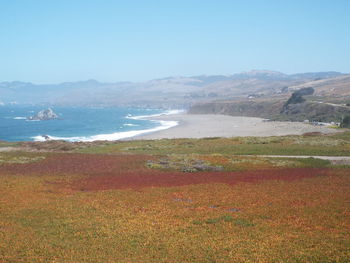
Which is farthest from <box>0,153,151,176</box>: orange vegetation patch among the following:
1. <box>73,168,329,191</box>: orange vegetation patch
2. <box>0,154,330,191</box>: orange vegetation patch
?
<box>73,168,329,191</box>: orange vegetation patch

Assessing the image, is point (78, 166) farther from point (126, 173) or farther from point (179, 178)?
point (179, 178)

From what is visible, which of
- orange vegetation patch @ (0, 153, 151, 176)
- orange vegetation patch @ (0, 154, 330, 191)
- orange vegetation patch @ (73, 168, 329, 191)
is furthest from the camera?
orange vegetation patch @ (0, 153, 151, 176)

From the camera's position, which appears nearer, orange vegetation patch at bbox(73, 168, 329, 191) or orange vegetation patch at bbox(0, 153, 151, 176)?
orange vegetation patch at bbox(73, 168, 329, 191)

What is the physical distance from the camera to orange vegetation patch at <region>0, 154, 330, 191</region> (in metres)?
32.6

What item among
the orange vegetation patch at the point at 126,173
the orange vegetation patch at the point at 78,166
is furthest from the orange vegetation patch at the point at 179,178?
the orange vegetation patch at the point at 78,166

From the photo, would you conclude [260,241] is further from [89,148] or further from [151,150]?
[89,148]

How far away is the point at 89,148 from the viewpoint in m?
68.2

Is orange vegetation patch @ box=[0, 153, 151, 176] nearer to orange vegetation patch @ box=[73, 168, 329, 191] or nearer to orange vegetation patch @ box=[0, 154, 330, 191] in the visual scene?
orange vegetation patch @ box=[0, 154, 330, 191]

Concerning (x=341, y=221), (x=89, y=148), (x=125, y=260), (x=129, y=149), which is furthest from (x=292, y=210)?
(x=89, y=148)

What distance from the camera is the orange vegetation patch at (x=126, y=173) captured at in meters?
32.6

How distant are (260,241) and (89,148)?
5481 cm

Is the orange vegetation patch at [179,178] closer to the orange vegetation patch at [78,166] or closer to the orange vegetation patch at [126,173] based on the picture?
the orange vegetation patch at [126,173]

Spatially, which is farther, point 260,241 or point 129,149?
point 129,149

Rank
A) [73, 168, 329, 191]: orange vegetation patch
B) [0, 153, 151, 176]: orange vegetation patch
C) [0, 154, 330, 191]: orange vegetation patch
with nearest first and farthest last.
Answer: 1. [73, 168, 329, 191]: orange vegetation patch
2. [0, 154, 330, 191]: orange vegetation patch
3. [0, 153, 151, 176]: orange vegetation patch
